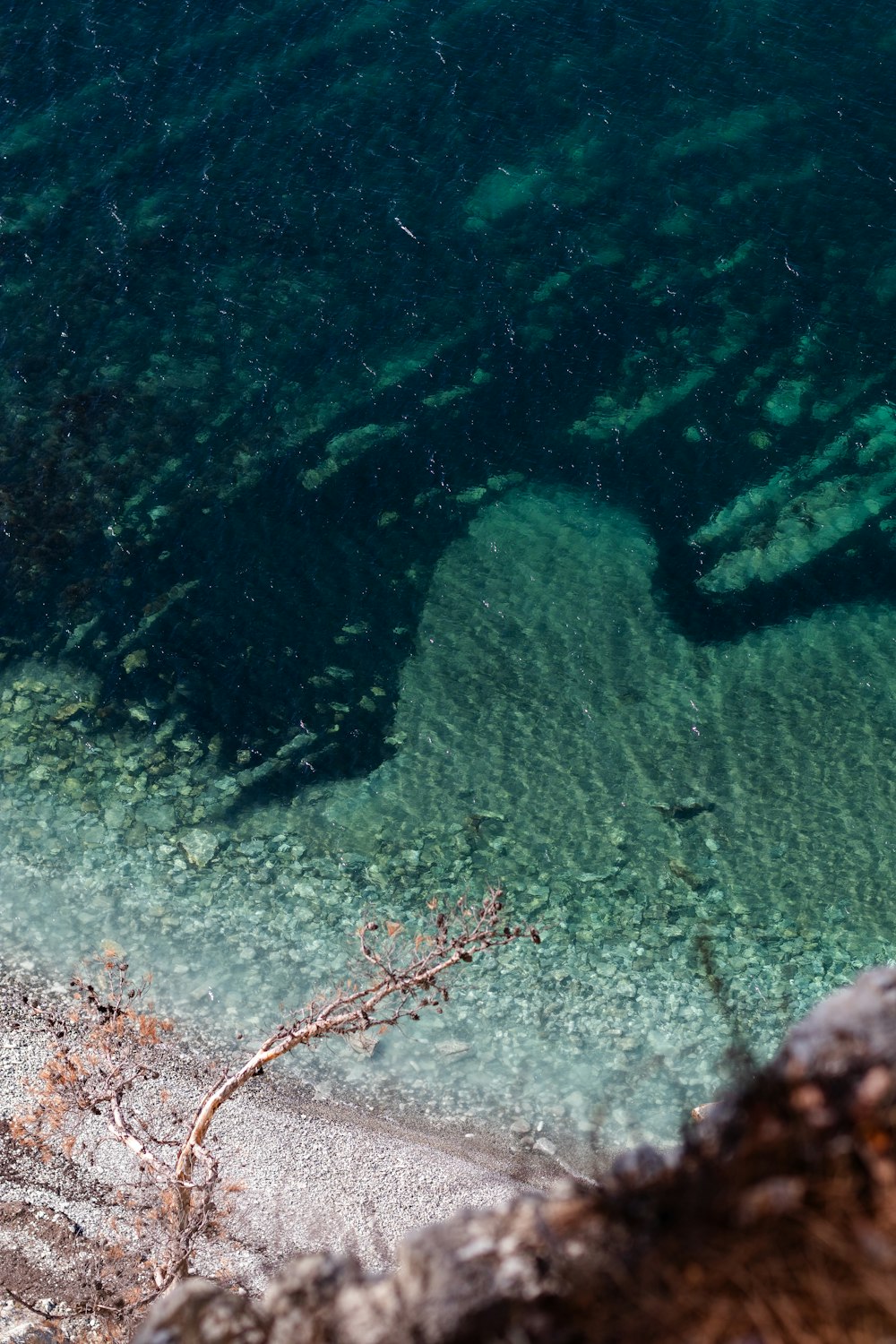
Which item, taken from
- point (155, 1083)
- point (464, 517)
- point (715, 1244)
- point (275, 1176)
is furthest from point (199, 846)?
point (715, 1244)

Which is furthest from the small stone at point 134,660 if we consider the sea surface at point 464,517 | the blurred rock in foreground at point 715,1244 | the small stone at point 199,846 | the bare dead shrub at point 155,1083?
the blurred rock in foreground at point 715,1244

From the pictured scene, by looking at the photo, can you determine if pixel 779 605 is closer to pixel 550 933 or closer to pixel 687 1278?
pixel 550 933

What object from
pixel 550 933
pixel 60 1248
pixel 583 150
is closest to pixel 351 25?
pixel 583 150

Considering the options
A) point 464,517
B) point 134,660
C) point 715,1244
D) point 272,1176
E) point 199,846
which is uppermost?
point 715,1244

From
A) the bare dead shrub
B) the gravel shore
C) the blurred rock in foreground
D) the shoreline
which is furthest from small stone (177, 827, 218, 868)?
the blurred rock in foreground

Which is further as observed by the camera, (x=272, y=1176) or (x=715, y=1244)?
(x=272, y=1176)

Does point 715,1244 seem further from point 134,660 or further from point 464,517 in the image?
point 464,517

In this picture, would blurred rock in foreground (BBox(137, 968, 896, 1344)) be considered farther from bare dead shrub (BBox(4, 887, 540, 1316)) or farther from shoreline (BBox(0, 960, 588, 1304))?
shoreline (BBox(0, 960, 588, 1304))
